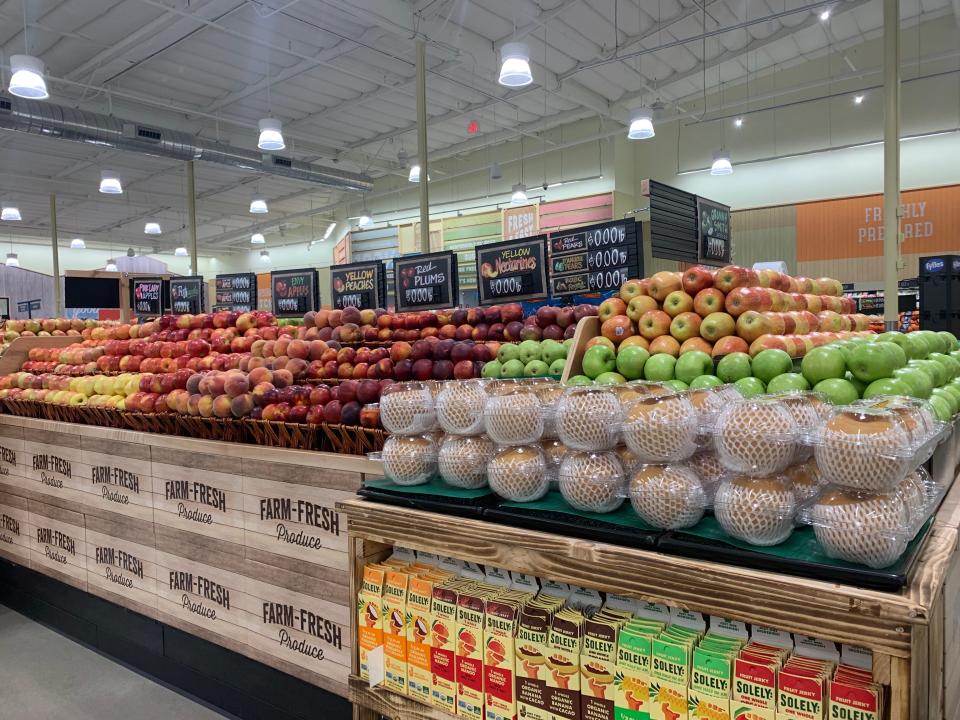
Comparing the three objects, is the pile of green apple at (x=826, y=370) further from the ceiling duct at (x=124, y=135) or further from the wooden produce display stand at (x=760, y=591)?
the ceiling duct at (x=124, y=135)

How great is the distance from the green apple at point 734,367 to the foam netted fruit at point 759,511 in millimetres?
936

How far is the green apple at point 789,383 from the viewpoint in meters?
1.85

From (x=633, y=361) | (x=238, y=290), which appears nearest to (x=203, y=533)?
(x=633, y=361)

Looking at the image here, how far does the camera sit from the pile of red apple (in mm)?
2301

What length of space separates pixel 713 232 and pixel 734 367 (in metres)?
2.82

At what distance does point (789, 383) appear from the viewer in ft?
6.09

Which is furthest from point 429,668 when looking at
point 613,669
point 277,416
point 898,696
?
point 277,416

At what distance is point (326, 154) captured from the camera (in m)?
14.0

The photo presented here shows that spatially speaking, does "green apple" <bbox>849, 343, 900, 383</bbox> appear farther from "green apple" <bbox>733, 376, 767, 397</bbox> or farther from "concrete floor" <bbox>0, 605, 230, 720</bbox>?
"concrete floor" <bbox>0, 605, 230, 720</bbox>

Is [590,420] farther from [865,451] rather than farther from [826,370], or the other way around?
[826,370]

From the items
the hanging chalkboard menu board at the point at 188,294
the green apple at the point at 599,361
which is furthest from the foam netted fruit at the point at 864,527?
the hanging chalkboard menu board at the point at 188,294

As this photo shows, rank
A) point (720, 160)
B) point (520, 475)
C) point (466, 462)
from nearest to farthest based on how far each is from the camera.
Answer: point (520, 475) → point (466, 462) → point (720, 160)

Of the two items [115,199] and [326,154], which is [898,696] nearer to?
[326,154]

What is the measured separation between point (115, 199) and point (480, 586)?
18.3 m
